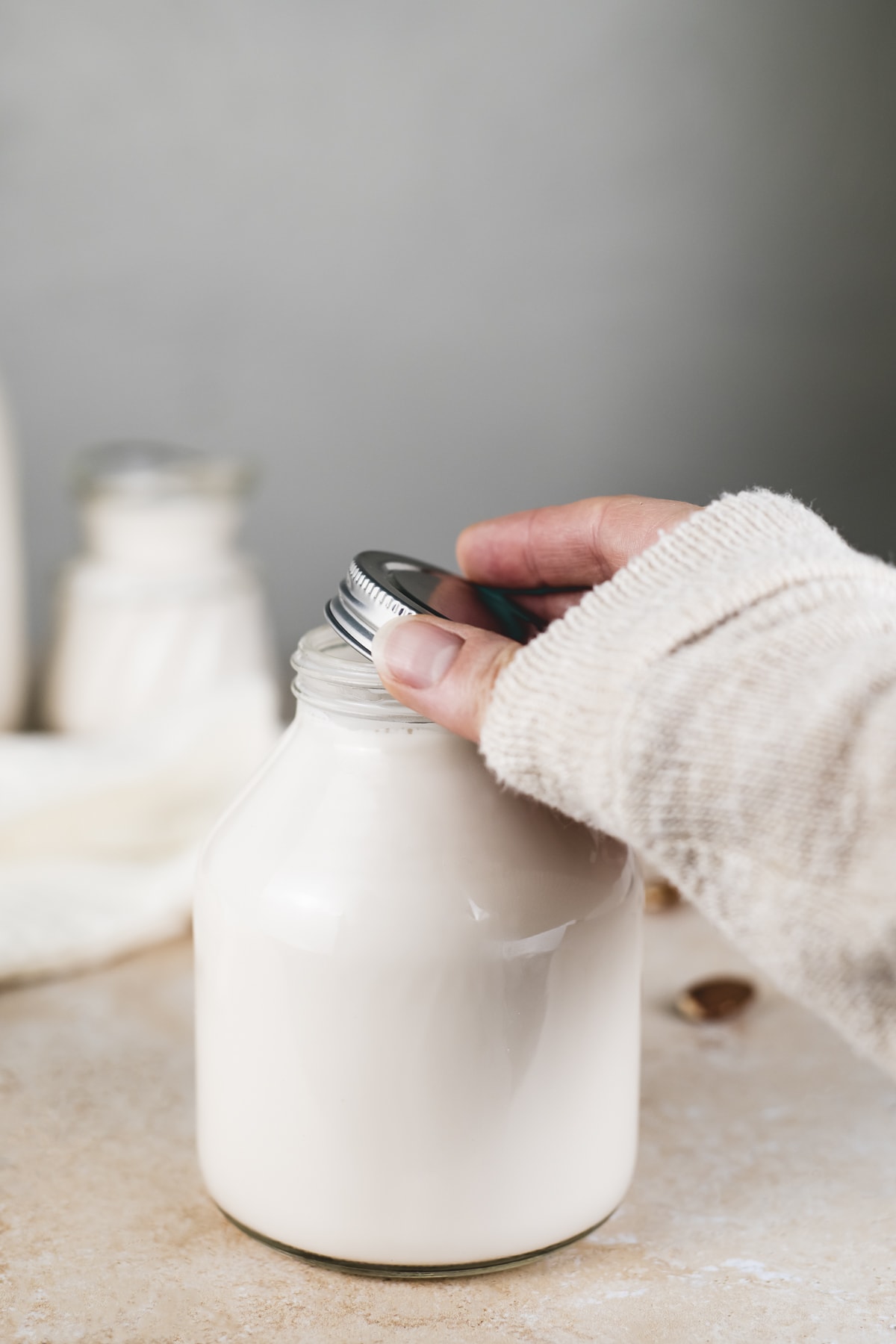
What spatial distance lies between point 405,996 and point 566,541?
0.78 feet

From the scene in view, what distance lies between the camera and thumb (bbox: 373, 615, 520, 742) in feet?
1.34

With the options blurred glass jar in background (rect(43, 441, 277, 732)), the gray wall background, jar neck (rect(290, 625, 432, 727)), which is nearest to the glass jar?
jar neck (rect(290, 625, 432, 727))

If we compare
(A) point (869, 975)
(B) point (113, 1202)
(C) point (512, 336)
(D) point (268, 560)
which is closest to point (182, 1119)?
(B) point (113, 1202)

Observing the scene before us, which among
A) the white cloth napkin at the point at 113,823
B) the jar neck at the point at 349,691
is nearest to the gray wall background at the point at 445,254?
the white cloth napkin at the point at 113,823

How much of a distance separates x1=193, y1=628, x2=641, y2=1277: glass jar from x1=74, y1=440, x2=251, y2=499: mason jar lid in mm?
504

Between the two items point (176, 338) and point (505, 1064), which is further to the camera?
point (176, 338)

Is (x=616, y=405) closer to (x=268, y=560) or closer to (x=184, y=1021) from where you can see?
(x=268, y=560)

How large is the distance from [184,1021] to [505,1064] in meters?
0.29

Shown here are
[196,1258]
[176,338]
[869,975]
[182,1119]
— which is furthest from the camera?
[176,338]

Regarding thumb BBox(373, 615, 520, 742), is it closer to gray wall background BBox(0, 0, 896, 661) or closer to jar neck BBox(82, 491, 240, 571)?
jar neck BBox(82, 491, 240, 571)

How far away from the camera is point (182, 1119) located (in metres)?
0.59

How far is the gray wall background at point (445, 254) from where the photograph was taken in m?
1.17

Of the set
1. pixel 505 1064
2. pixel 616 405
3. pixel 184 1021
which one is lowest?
pixel 184 1021

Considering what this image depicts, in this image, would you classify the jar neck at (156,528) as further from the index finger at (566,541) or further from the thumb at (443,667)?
the thumb at (443,667)
